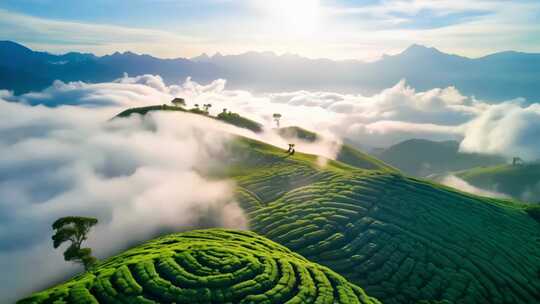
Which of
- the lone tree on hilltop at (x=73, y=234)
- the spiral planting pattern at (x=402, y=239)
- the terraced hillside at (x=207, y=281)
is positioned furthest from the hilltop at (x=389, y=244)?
the lone tree on hilltop at (x=73, y=234)

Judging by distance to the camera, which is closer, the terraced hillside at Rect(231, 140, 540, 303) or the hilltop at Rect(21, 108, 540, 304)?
the hilltop at Rect(21, 108, 540, 304)

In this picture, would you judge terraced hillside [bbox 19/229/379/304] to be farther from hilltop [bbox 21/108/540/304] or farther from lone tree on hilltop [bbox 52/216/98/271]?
lone tree on hilltop [bbox 52/216/98/271]

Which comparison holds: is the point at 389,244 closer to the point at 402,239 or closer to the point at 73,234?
the point at 402,239

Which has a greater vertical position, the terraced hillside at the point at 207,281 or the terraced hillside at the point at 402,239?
the terraced hillside at the point at 207,281

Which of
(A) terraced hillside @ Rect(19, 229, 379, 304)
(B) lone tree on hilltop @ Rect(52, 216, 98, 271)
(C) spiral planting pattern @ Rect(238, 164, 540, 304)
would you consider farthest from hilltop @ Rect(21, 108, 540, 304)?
(B) lone tree on hilltop @ Rect(52, 216, 98, 271)

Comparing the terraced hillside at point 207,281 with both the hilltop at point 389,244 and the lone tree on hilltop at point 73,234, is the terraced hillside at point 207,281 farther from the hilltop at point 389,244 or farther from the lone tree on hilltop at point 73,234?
the lone tree on hilltop at point 73,234

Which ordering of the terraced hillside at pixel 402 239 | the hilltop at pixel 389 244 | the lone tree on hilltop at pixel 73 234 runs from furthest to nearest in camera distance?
1. the terraced hillside at pixel 402 239
2. the lone tree on hilltop at pixel 73 234
3. the hilltop at pixel 389 244

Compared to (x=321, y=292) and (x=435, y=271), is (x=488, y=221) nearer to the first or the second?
(x=435, y=271)
